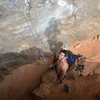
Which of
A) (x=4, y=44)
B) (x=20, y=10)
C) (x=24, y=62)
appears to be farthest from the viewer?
(x=24, y=62)

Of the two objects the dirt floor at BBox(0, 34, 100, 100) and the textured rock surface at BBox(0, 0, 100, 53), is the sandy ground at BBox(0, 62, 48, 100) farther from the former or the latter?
the textured rock surface at BBox(0, 0, 100, 53)

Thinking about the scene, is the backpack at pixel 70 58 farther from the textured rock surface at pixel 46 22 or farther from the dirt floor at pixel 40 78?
the textured rock surface at pixel 46 22

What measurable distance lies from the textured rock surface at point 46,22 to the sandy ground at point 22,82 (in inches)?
26.9

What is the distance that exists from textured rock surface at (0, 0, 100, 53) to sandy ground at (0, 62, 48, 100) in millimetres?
683

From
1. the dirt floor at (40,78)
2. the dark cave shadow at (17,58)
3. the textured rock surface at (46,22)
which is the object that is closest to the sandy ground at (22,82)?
the dirt floor at (40,78)

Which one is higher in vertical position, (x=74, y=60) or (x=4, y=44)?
(x=4, y=44)

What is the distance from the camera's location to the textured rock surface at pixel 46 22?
16.7 feet

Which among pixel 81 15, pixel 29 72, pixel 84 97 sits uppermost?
pixel 81 15

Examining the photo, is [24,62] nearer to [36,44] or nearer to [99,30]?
[36,44]

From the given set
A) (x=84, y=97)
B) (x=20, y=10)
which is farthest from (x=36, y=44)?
(x=84, y=97)

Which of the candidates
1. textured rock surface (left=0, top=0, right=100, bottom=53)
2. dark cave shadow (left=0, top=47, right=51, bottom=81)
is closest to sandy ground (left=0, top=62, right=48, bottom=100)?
dark cave shadow (left=0, top=47, right=51, bottom=81)

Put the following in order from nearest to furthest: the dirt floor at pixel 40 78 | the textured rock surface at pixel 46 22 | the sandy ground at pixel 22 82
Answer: the textured rock surface at pixel 46 22 → the dirt floor at pixel 40 78 → the sandy ground at pixel 22 82

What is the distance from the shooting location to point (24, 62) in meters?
5.84

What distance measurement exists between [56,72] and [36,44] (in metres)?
1.04
